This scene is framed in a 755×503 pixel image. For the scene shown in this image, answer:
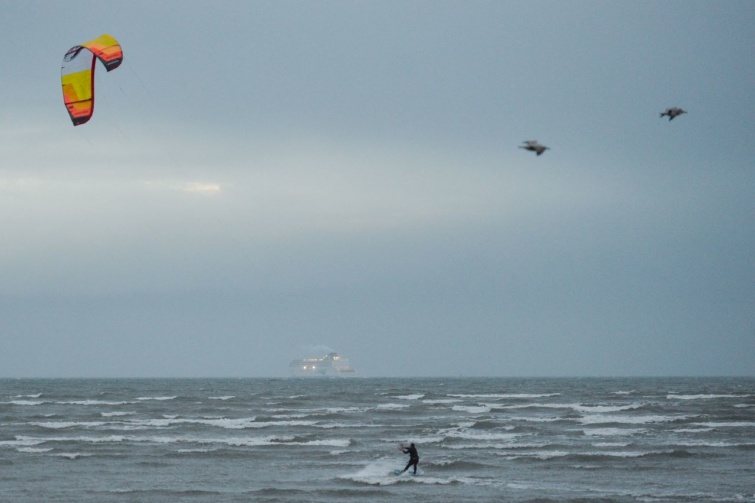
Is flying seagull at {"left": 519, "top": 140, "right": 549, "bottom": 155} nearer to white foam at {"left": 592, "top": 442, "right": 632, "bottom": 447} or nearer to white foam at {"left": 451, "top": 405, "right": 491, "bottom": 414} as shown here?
white foam at {"left": 592, "top": 442, "right": 632, "bottom": 447}

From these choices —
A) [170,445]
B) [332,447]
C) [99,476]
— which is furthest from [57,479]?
[332,447]

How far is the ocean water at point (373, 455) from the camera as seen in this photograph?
20859 millimetres

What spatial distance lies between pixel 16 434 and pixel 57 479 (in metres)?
12.2

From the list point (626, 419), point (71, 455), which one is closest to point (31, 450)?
point (71, 455)

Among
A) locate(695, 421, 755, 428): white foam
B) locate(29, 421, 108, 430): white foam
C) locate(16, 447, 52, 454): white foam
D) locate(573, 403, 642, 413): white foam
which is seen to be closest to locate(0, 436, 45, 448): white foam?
locate(16, 447, 52, 454): white foam

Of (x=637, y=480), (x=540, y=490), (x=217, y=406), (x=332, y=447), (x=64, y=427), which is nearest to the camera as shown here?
(x=540, y=490)

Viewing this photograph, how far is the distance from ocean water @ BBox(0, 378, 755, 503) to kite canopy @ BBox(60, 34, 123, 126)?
863 cm

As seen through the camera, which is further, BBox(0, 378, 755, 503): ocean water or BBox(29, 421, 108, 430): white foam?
BBox(29, 421, 108, 430): white foam

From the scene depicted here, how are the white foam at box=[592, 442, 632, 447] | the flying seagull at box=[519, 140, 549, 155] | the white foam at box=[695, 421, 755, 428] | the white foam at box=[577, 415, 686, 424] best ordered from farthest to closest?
the white foam at box=[577, 415, 686, 424], the white foam at box=[695, 421, 755, 428], the white foam at box=[592, 442, 632, 447], the flying seagull at box=[519, 140, 549, 155]

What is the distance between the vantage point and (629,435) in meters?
33.5

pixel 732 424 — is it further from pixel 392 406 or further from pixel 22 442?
pixel 22 442

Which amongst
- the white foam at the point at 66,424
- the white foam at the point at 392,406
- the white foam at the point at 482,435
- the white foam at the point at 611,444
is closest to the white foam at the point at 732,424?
the white foam at the point at 611,444

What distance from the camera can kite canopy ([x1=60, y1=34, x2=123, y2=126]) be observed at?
21.4m

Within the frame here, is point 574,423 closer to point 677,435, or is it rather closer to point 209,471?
point 677,435
